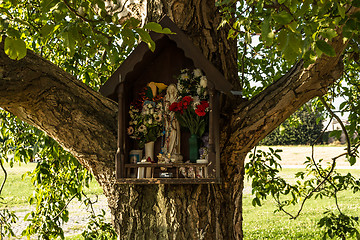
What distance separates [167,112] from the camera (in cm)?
297

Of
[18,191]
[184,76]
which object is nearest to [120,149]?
[184,76]

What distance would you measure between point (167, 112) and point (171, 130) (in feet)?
0.47

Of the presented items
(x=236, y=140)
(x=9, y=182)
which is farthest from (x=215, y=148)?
(x=9, y=182)

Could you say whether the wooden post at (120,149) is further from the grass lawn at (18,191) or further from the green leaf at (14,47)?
the grass lawn at (18,191)

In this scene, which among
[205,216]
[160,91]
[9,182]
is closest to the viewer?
[205,216]

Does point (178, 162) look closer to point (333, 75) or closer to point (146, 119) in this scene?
point (146, 119)

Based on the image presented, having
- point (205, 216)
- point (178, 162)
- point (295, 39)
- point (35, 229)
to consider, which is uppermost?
point (295, 39)

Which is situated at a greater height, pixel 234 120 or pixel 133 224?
pixel 234 120

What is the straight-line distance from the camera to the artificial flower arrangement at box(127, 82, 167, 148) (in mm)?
2912

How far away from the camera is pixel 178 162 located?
9.03 ft

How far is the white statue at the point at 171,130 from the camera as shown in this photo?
2.82m

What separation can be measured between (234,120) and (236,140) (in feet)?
0.45

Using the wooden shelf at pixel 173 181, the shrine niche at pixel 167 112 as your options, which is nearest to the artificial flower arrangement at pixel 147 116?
the shrine niche at pixel 167 112

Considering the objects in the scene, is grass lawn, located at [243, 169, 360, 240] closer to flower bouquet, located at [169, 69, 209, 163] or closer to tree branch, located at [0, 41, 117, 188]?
flower bouquet, located at [169, 69, 209, 163]
